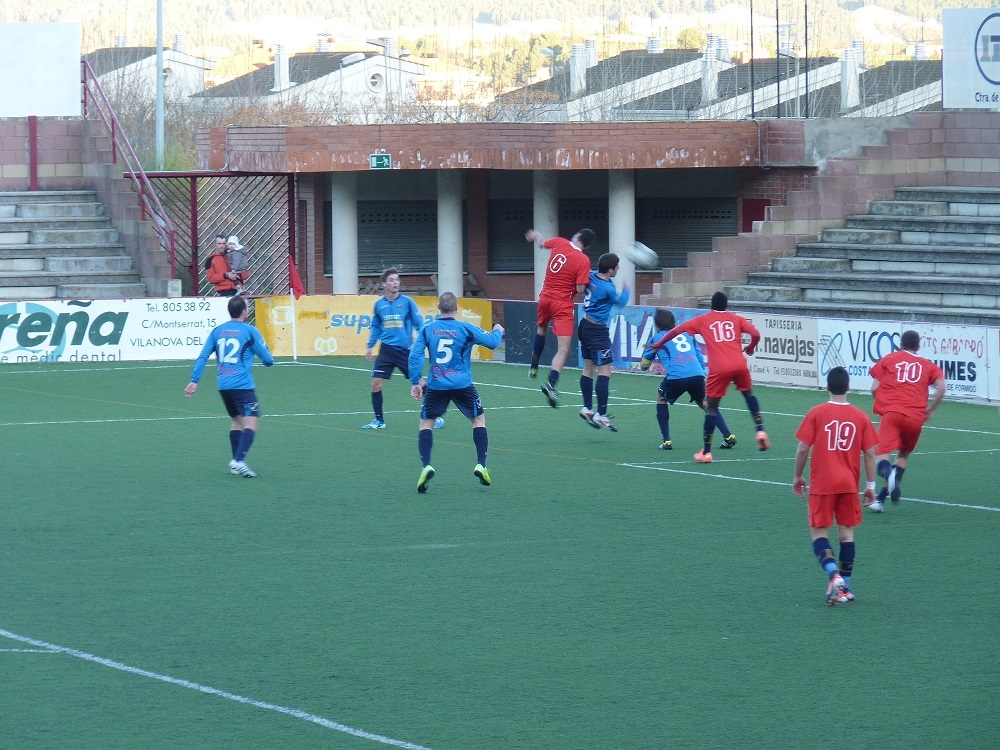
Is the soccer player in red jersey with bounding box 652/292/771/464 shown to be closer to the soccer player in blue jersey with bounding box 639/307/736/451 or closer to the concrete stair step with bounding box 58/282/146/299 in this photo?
the soccer player in blue jersey with bounding box 639/307/736/451

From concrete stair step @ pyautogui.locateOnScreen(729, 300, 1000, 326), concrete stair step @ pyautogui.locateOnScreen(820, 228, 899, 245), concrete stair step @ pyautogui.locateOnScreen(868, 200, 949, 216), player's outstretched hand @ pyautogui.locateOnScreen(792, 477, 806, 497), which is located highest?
concrete stair step @ pyautogui.locateOnScreen(868, 200, 949, 216)

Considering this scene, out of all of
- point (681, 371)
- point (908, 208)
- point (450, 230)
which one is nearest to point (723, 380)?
point (681, 371)

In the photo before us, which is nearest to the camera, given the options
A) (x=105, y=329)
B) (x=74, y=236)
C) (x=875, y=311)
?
(x=875, y=311)

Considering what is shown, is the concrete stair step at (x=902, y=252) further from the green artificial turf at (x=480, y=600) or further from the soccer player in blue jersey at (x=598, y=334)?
the soccer player in blue jersey at (x=598, y=334)

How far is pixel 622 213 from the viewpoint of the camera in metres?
34.0

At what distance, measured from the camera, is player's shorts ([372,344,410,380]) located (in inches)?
750

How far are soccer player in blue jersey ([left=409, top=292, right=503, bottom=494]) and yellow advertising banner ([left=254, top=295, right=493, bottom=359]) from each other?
14705mm

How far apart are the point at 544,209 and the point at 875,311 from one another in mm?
9754

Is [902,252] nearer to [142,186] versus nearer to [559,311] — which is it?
[559,311]

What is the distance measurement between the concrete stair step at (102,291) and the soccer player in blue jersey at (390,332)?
535 inches

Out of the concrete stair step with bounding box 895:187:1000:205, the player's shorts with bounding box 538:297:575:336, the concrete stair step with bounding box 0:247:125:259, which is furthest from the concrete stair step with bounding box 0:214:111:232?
the player's shorts with bounding box 538:297:575:336

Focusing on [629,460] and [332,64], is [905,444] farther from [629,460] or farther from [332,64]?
[332,64]

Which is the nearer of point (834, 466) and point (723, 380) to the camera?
point (834, 466)

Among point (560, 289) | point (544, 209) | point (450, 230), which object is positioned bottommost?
point (560, 289)
